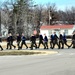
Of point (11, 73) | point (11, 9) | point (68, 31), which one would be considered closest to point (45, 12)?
point (68, 31)

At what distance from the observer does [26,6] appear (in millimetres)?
75875

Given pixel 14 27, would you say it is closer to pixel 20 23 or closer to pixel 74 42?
pixel 20 23

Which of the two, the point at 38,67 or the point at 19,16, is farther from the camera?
the point at 19,16

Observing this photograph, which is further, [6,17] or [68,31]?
[68,31]

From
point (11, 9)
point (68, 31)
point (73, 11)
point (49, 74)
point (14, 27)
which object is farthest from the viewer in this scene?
point (73, 11)

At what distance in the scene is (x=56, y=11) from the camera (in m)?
134

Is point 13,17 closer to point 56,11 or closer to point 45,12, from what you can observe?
point 45,12

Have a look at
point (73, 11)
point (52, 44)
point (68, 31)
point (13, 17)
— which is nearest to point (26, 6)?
point (13, 17)

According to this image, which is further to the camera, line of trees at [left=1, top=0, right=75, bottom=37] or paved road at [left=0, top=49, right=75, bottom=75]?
line of trees at [left=1, top=0, right=75, bottom=37]

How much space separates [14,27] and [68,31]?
73.9 feet

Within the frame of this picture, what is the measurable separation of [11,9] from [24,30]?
36.8 ft

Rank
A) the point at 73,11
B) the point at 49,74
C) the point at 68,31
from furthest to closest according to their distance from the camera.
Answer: the point at 73,11 < the point at 68,31 < the point at 49,74

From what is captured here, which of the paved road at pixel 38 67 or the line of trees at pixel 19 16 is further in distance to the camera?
the line of trees at pixel 19 16

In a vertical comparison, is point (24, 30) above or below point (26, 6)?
below
